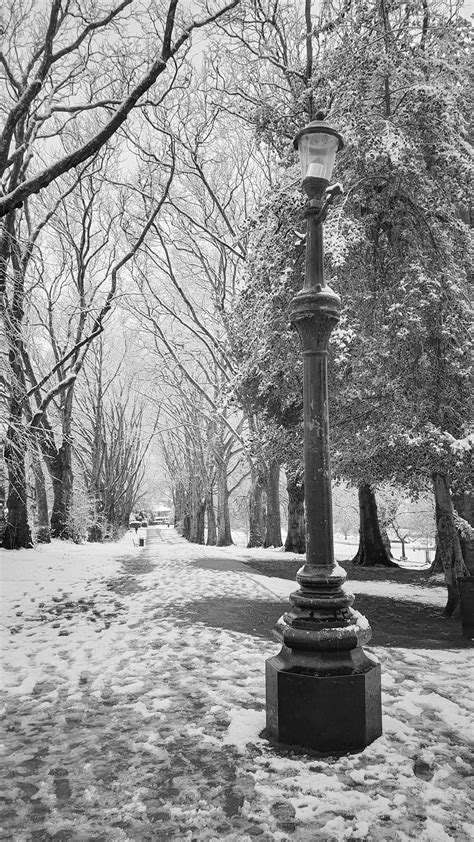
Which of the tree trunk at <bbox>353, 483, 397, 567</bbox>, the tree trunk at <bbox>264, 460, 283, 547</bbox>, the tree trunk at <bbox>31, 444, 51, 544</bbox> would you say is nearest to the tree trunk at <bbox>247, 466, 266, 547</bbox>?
the tree trunk at <bbox>264, 460, 283, 547</bbox>

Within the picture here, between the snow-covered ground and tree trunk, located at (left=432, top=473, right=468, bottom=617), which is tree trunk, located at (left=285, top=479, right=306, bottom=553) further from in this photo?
the snow-covered ground

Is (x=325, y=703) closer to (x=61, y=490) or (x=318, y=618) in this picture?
(x=318, y=618)

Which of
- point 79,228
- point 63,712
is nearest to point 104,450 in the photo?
point 79,228

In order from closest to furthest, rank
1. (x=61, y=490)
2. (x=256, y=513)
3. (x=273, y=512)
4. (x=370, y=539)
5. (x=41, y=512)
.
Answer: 1. (x=370, y=539)
2. (x=41, y=512)
3. (x=61, y=490)
4. (x=273, y=512)
5. (x=256, y=513)

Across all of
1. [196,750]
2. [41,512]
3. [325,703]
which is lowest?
[196,750]

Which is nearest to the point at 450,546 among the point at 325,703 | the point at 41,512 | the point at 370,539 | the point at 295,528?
the point at 325,703

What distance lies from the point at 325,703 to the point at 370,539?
1476 cm

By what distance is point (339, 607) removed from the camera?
3957 mm

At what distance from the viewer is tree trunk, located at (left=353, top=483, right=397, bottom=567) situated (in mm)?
17781

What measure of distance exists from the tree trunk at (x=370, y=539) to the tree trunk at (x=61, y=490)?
9.96 meters

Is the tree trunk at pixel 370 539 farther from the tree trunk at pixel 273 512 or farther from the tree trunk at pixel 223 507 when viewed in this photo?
the tree trunk at pixel 223 507

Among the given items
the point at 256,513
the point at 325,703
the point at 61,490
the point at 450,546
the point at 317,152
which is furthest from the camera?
the point at 256,513

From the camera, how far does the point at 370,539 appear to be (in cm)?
1784

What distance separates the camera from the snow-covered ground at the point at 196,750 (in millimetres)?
2852
